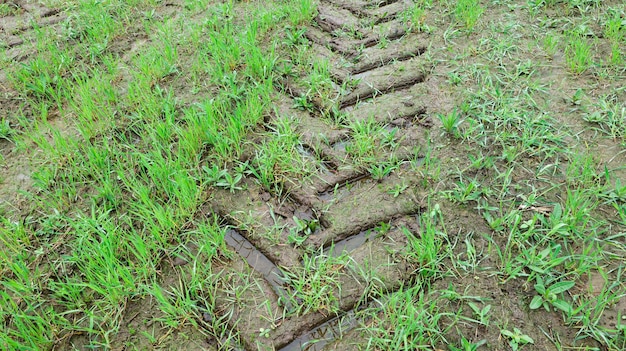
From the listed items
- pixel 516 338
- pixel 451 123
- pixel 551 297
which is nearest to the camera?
pixel 516 338

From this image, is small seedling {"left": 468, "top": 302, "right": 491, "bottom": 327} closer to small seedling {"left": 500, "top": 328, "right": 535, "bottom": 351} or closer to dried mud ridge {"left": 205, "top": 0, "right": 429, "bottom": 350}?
small seedling {"left": 500, "top": 328, "right": 535, "bottom": 351}

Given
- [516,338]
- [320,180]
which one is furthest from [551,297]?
[320,180]

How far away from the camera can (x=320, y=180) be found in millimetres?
2420

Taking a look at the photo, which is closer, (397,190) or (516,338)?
(516,338)

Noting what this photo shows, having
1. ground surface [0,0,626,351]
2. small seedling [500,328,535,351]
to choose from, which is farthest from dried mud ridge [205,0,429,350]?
small seedling [500,328,535,351]

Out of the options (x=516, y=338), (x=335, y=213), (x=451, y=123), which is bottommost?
(x=516, y=338)

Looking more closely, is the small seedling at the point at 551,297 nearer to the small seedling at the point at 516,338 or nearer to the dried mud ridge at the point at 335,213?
the small seedling at the point at 516,338

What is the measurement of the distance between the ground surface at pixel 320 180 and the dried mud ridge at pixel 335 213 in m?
0.01

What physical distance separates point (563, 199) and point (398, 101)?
45.2 inches

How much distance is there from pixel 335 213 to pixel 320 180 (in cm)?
25

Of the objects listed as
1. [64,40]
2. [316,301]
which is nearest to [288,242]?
[316,301]

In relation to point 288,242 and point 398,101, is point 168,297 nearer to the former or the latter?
point 288,242

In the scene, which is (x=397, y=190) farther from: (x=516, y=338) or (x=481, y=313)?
(x=516, y=338)

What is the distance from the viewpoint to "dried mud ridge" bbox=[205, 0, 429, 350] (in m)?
1.89
